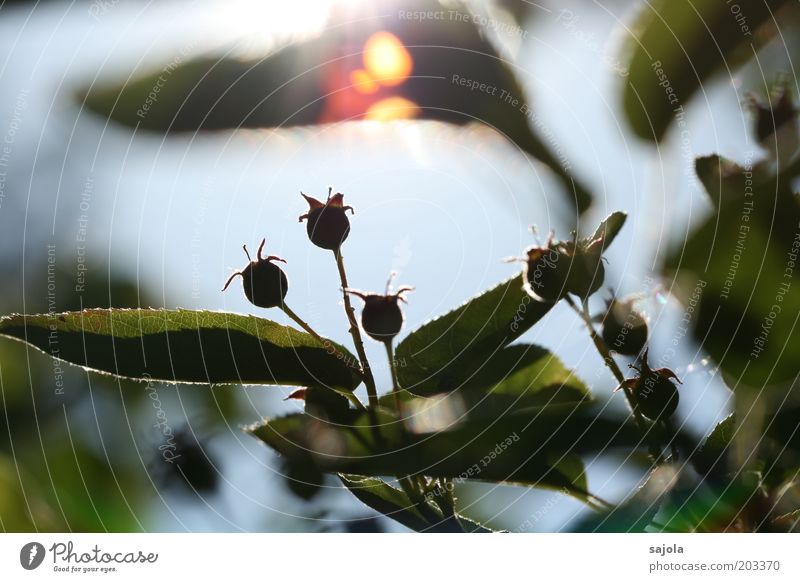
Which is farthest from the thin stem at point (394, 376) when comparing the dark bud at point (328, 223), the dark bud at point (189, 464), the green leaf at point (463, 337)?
the dark bud at point (189, 464)

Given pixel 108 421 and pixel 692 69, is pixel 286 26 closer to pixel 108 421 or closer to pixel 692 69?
pixel 692 69

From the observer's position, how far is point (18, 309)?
1682mm

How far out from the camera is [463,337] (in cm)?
73

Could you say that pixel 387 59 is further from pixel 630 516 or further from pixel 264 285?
pixel 630 516

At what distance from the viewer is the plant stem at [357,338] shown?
69cm

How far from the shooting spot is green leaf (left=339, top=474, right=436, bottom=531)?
769 millimetres

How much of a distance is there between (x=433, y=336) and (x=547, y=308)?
12 centimetres

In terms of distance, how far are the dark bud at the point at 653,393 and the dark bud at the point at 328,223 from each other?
1.05 feet

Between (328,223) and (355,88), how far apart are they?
21.8 inches

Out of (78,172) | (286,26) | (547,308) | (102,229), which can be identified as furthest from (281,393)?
(78,172)

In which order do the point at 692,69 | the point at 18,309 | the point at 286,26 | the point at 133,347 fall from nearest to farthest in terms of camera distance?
the point at 133,347
the point at 692,69
the point at 286,26
the point at 18,309

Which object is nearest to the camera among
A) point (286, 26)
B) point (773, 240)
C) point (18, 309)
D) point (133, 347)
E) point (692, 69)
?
point (133, 347)

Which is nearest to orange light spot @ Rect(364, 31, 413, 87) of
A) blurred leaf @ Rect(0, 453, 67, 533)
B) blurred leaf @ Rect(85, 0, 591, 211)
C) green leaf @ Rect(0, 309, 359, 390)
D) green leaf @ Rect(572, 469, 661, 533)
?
blurred leaf @ Rect(85, 0, 591, 211)

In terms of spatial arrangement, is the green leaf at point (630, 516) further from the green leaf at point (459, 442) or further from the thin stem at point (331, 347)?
the thin stem at point (331, 347)
